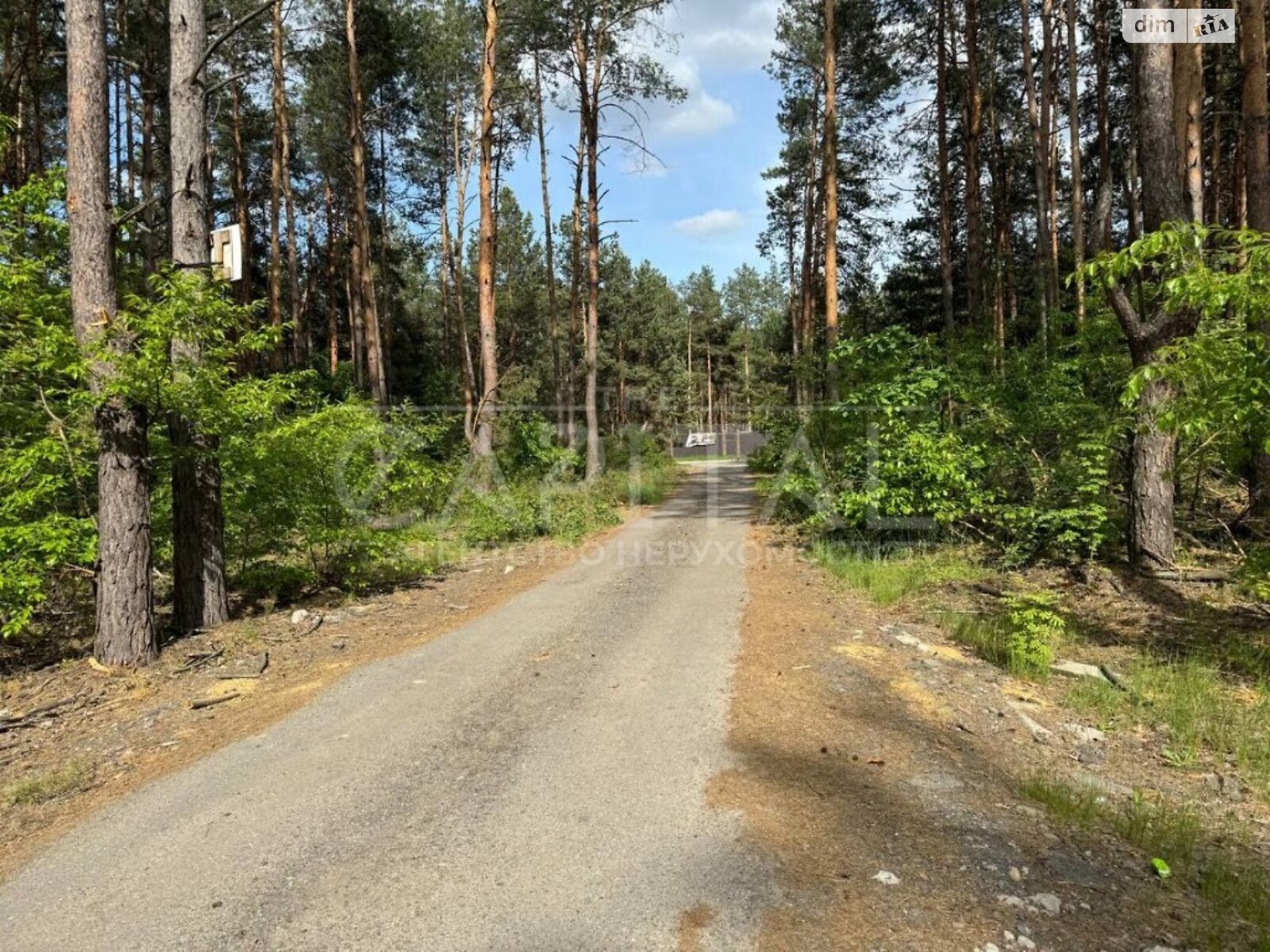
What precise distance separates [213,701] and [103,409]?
2.75 meters

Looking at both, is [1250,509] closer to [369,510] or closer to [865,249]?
[369,510]

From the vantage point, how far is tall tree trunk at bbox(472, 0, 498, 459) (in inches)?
556

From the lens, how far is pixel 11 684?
19.8ft

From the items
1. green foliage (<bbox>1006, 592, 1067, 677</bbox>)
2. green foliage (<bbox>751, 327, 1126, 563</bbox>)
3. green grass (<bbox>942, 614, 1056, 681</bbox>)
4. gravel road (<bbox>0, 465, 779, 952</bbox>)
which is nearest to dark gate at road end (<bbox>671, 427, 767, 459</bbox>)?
green foliage (<bbox>751, 327, 1126, 563</bbox>)

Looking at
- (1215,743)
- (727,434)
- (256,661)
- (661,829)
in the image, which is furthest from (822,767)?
(727,434)

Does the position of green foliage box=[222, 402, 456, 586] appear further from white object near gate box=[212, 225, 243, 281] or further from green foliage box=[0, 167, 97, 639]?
white object near gate box=[212, 225, 243, 281]

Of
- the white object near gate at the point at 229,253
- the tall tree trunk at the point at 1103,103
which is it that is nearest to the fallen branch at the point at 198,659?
the white object near gate at the point at 229,253

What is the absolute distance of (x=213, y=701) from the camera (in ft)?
17.9

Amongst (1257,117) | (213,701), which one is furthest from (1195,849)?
(1257,117)

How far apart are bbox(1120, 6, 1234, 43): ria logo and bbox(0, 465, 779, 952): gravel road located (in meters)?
8.39

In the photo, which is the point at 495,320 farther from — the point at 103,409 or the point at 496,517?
the point at 103,409

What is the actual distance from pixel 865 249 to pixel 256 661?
26.7 m

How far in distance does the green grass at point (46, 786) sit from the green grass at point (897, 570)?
752 centimetres

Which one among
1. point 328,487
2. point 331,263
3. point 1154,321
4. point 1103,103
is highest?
point 1103,103
